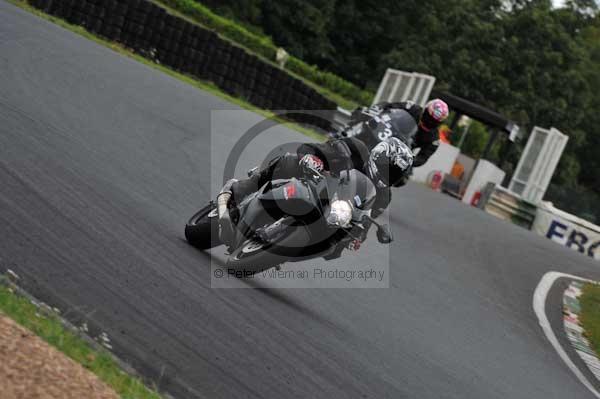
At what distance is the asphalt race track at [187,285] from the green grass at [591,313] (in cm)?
74

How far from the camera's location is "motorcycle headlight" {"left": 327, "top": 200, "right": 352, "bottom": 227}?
7.26 meters

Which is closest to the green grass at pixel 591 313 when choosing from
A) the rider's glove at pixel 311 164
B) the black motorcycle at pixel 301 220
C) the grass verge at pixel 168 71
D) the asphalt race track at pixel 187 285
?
the asphalt race track at pixel 187 285

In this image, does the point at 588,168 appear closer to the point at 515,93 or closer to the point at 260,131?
the point at 515,93

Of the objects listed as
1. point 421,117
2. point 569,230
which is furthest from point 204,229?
point 569,230

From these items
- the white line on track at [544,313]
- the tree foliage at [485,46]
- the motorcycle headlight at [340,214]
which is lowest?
the white line on track at [544,313]

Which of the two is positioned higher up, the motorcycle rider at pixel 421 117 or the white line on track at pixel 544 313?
the motorcycle rider at pixel 421 117

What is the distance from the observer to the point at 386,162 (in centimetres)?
815

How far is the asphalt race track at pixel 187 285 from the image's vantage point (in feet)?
18.8

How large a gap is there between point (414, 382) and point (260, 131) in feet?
41.2

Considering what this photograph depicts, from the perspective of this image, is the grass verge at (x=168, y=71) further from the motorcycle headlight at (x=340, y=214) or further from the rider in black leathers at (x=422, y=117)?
the motorcycle headlight at (x=340, y=214)

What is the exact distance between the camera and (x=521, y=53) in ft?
178

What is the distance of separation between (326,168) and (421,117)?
4795 mm

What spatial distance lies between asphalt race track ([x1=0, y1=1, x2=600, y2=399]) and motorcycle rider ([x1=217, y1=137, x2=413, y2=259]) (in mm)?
482

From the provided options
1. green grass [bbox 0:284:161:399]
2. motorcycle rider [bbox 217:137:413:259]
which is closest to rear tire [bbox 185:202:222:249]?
motorcycle rider [bbox 217:137:413:259]
